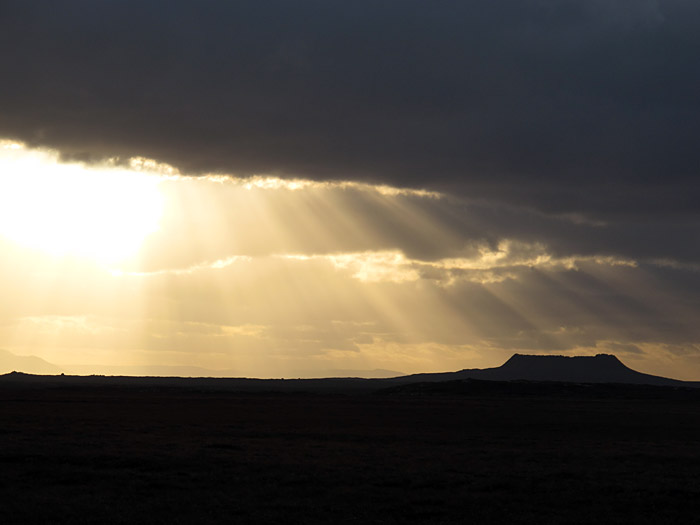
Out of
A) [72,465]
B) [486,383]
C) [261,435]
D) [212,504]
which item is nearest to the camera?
[212,504]

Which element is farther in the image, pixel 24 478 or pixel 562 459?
pixel 562 459

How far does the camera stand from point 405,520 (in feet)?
87.6

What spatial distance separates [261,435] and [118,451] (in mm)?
15993

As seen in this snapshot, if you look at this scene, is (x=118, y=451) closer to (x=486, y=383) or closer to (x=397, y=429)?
(x=397, y=429)

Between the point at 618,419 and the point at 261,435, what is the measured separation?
44450 millimetres

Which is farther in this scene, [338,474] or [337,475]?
[338,474]

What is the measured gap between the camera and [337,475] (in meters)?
35.5

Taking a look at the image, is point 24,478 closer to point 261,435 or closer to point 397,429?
point 261,435

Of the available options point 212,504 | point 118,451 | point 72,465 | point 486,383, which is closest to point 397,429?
point 118,451

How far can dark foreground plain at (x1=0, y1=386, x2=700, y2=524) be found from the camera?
2745cm

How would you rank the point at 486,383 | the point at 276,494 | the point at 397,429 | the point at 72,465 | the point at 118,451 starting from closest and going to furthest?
the point at 276,494 → the point at 72,465 → the point at 118,451 → the point at 397,429 → the point at 486,383

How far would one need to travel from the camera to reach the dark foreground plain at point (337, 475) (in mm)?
27453

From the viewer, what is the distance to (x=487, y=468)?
38.7m

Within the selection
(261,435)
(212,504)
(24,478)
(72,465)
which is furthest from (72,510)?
(261,435)
